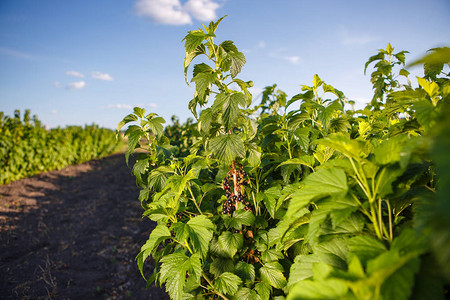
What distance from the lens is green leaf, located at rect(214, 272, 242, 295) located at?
1365mm

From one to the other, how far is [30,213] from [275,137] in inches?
329

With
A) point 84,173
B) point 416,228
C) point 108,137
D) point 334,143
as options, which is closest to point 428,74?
point 334,143

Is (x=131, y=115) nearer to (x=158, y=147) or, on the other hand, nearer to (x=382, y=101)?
(x=158, y=147)

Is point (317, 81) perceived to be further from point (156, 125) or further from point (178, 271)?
point (178, 271)

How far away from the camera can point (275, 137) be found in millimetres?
1785

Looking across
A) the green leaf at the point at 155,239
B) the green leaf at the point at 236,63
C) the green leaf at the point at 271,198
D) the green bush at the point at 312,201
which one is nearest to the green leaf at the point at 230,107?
the green bush at the point at 312,201

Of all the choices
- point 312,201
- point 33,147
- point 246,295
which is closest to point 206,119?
point 312,201

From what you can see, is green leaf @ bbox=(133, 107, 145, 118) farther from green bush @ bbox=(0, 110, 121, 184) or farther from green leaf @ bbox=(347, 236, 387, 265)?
green bush @ bbox=(0, 110, 121, 184)

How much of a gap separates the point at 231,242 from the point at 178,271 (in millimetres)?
352

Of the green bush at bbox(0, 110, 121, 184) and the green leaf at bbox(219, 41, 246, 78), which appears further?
the green bush at bbox(0, 110, 121, 184)

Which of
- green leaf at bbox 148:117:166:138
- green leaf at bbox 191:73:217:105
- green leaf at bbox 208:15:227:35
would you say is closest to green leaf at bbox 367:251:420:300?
green leaf at bbox 191:73:217:105

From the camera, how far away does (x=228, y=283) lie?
1383 mm

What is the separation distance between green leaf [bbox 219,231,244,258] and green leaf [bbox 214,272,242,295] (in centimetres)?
11

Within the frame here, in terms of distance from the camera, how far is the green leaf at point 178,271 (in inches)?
50.2
